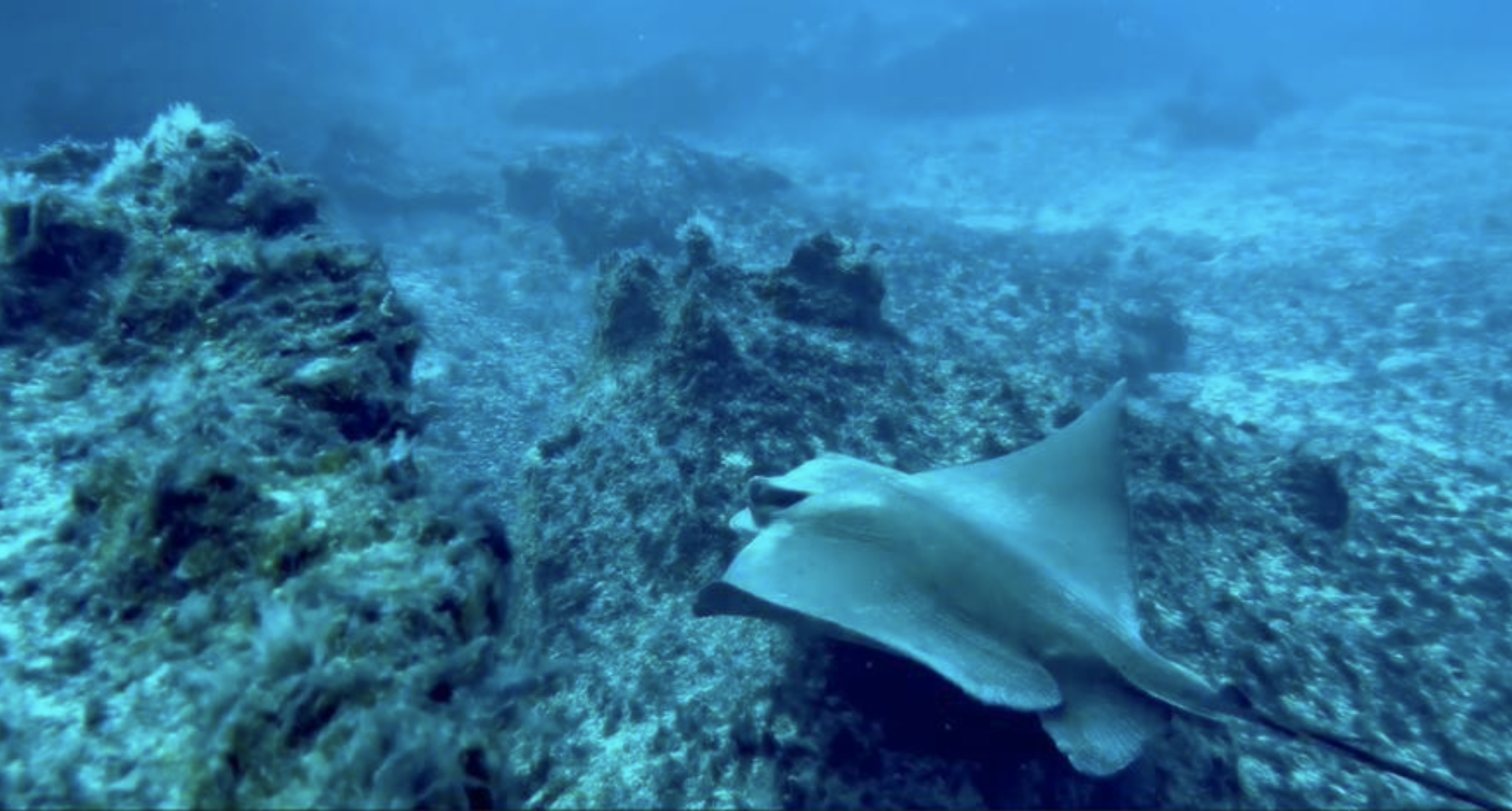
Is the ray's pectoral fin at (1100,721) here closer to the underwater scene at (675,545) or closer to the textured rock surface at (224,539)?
the underwater scene at (675,545)

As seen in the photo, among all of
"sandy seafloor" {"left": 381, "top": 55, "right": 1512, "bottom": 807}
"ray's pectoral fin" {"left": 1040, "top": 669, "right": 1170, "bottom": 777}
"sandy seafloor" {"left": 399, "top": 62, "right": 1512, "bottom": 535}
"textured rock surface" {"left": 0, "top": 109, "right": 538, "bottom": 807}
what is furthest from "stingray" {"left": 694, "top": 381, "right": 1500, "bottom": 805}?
"sandy seafloor" {"left": 399, "top": 62, "right": 1512, "bottom": 535}

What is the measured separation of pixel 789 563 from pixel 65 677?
2.51 meters

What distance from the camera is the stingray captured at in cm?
298

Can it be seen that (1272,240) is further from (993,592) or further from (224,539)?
(224,539)

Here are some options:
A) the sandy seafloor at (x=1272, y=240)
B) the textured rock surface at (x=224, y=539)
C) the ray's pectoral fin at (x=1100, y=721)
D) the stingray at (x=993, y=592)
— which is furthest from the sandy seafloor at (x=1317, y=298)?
the textured rock surface at (x=224, y=539)

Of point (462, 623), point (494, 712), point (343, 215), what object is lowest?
point (494, 712)

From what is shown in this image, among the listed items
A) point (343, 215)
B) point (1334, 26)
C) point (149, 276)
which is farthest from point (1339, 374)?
point (1334, 26)

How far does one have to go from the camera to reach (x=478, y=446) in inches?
324

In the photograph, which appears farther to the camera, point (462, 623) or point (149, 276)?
point (149, 276)

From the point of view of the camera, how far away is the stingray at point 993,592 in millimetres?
2984

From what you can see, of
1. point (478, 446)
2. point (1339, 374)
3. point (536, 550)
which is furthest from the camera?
point (1339, 374)

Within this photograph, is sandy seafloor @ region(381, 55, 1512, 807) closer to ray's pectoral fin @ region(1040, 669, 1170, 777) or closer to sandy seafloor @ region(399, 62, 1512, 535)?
sandy seafloor @ region(399, 62, 1512, 535)

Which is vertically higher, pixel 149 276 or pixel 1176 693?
pixel 149 276

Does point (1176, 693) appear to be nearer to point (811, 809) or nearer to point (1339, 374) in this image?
point (811, 809)
